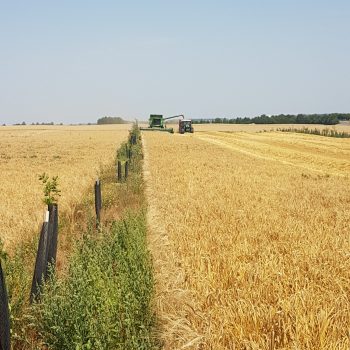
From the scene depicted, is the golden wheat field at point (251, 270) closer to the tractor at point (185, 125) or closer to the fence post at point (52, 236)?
the fence post at point (52, 236)

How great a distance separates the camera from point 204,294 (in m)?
5.02

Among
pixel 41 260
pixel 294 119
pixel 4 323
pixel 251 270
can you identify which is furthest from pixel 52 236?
pixel 294 119

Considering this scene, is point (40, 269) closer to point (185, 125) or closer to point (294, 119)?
point (185, 125)

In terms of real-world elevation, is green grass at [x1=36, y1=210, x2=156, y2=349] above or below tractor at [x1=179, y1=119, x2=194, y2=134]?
below

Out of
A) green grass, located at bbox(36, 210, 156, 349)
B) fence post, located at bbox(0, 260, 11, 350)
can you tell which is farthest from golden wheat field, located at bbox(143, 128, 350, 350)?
fence post, located at bbox(0, 260, 11, 350)

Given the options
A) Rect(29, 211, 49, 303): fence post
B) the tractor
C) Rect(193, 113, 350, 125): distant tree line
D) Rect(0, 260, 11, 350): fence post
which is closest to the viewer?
Rect(0, 260, 11, 350): fence post

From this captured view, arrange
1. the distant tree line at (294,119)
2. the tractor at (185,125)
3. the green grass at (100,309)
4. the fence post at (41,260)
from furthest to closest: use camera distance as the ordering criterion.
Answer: the distant tree line at (294,119) → the tractor at (185,125) → the fence post at (41,260) → the green grass at (100,309)

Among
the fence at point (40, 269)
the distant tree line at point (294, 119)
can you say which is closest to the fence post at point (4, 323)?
the fence at point (40, 269)

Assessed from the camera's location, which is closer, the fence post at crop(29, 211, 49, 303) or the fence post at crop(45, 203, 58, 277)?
the fence post at crop(29, 211, 49, 303)

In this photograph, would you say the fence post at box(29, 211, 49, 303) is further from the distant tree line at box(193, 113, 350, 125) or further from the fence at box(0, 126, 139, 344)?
the distant tree line at box(193, 113, 350, 125)

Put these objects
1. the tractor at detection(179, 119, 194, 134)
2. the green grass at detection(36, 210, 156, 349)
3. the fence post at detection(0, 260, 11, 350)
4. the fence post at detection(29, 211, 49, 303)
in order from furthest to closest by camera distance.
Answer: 1. the tractor at detection(179, 119, 194, 134)
2. the fence post at detection(29, 211, 49, 303)
3. the green grass at detection(36, 210, 156, 349)
4. the fence post at detection(0, 260, 11, 350)

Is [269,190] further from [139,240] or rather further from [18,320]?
[18,320]

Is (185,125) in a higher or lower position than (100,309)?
higher

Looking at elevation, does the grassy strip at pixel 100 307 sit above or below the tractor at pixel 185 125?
below
